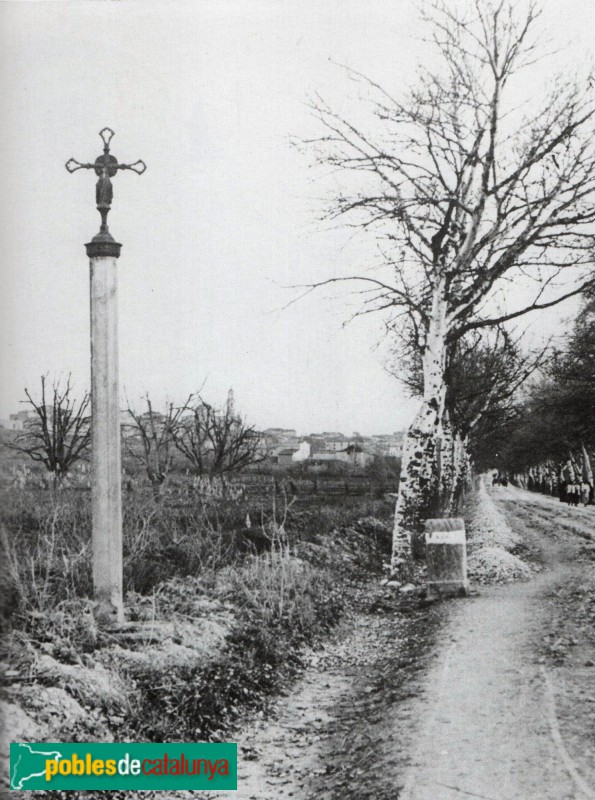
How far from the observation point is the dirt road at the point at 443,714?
399cm

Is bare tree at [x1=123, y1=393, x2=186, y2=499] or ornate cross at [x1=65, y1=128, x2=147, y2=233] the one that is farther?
bare tree at [x1=123, y1=393, x2=186, y2=499]

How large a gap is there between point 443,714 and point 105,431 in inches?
121

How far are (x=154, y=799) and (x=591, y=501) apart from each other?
134 ft

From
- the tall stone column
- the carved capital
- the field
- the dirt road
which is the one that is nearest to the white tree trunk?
the field

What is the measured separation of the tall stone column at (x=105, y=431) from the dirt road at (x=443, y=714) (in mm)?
1516

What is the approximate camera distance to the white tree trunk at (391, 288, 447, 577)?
1136 cm

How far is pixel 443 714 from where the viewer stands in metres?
4.93

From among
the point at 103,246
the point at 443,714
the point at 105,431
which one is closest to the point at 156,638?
the point at 105,431

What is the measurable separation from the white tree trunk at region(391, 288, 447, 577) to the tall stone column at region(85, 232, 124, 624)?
6046mm

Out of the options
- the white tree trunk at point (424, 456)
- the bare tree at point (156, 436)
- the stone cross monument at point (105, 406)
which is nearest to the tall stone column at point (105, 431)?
the stone cross monument at point (105, 406)

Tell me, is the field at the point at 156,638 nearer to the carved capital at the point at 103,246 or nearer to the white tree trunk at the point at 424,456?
the white tree trunk at the point at 424,456

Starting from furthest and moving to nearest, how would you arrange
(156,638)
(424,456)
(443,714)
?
(424,456) → (156,638) → (443,714)

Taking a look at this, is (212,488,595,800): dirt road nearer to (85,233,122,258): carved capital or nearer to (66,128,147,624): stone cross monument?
(66,128,147,624): stone cross monument

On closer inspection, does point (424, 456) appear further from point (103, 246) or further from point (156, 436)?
Result: point (156, 436)
